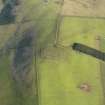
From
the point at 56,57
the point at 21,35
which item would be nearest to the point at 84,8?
the point at 21,35

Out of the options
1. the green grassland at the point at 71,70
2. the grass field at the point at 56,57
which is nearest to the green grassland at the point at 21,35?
the grass field at the point at 56,57

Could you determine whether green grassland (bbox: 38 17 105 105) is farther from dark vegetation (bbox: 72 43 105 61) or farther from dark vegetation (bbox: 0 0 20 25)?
dark vegetation (bbox: 0 0 20 25)

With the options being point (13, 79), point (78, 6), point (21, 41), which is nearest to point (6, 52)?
point (21, 41)

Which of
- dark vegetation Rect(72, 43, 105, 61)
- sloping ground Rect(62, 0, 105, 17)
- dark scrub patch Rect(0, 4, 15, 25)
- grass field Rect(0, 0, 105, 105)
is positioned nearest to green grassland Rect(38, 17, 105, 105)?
grass field Rect(0, 0, 105, 105)

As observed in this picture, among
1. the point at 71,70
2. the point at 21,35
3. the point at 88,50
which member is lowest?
the point at 21,35

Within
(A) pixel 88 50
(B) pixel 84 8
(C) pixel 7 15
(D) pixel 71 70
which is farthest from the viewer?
(C) pixel 7 15

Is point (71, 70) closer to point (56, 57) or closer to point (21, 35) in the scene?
point (56, 57)

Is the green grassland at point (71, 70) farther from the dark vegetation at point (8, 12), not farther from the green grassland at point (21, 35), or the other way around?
the dark vegetation at point (8, 12)
